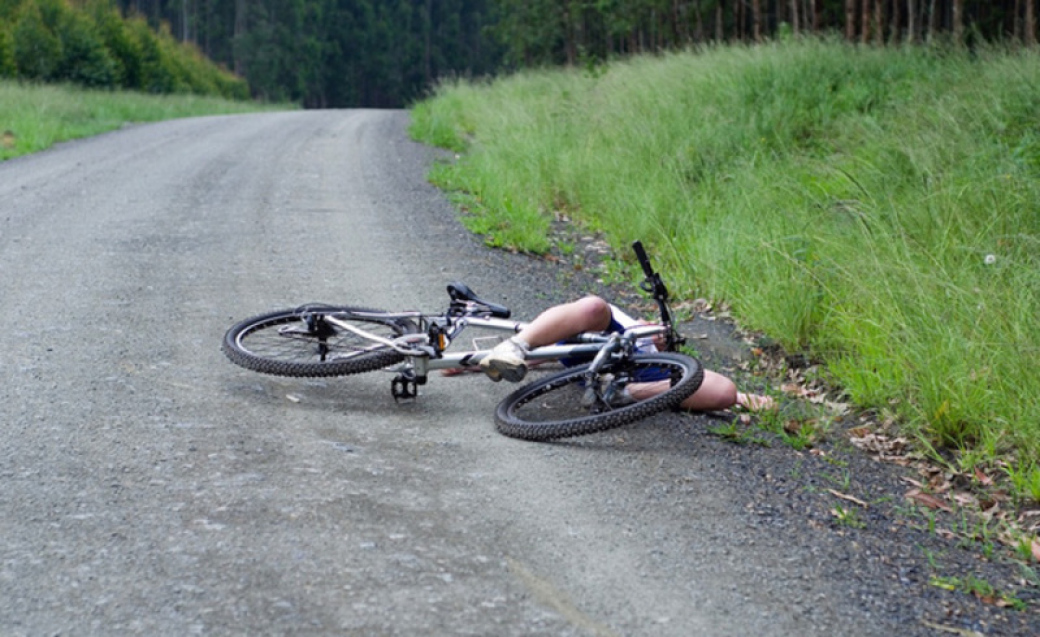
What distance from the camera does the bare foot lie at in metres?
6.29

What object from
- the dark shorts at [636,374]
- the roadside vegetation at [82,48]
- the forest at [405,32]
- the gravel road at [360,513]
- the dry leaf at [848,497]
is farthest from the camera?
the forest at [405,32]

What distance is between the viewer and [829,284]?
315 inches

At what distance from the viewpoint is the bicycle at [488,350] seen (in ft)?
18.1

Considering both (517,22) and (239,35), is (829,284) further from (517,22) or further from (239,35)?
(239,35)

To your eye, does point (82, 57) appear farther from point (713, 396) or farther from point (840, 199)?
point (713, 396)

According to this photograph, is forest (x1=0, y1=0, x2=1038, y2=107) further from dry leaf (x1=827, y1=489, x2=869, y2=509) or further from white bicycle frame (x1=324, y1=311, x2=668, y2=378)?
dry leaf (x1=827, y1=489, x2=869, y2=509)

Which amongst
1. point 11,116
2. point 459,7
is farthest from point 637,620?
point 459,7

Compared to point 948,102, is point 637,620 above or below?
below

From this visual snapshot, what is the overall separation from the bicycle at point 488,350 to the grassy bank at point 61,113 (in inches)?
504

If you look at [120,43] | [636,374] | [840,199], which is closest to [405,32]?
[120,43]

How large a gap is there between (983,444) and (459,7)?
105243 millimetres

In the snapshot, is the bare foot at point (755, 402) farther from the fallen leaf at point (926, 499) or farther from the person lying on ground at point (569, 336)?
the fallen leaf at point (926, 499)

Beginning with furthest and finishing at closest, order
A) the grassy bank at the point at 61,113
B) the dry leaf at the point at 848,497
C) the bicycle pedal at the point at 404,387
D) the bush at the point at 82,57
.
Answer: the bush at the point at 82,57 → the grassy bank at the point at 61,113 → the bicycle pedal at the point at 404,387 → the dry leaf at the point at 848,497

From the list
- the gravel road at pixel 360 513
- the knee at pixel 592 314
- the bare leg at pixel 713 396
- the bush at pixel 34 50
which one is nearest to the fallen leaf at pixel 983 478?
the gravel road at pixel 360 513
